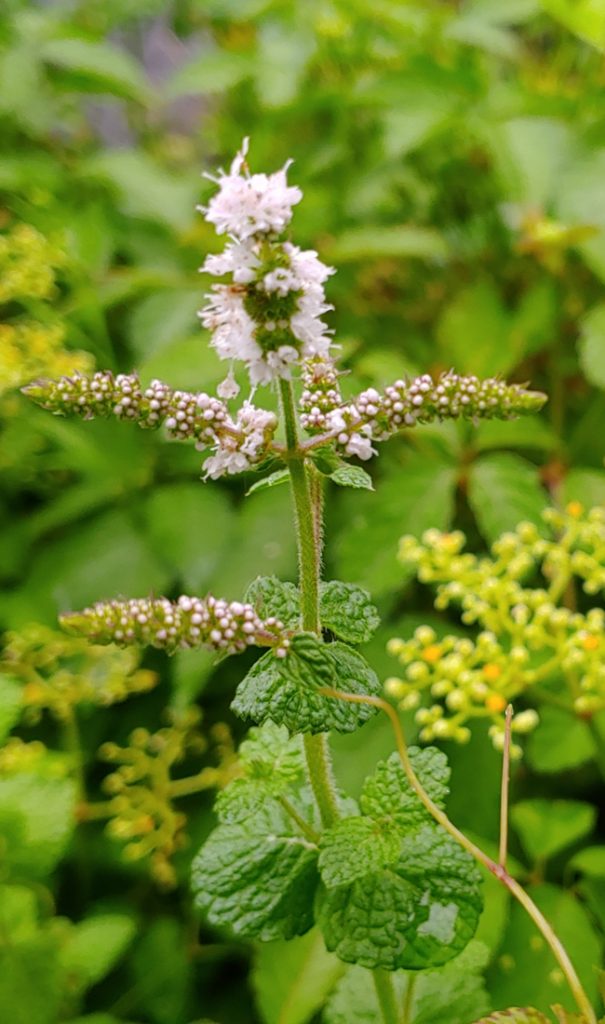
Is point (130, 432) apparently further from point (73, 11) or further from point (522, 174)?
point (73, 11)

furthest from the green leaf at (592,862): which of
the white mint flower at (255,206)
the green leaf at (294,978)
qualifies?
the white mint flower at (255,206)

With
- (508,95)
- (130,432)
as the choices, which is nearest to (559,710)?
(130,432)

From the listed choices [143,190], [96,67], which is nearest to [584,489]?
[143,190]

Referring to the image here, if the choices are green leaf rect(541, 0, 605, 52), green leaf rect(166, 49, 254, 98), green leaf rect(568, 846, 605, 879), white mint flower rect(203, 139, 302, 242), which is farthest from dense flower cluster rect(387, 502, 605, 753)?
green leaf rect(166, 49, 254, 98)

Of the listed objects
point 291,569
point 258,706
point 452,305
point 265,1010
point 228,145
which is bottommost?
point 265,1010

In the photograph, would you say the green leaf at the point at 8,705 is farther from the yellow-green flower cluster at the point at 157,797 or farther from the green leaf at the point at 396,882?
the green leaf at the point at 396,882

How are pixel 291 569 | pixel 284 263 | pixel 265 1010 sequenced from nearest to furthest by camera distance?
1. pixel 284 263
2. pixel 265 1010
3. pixel 291 569
